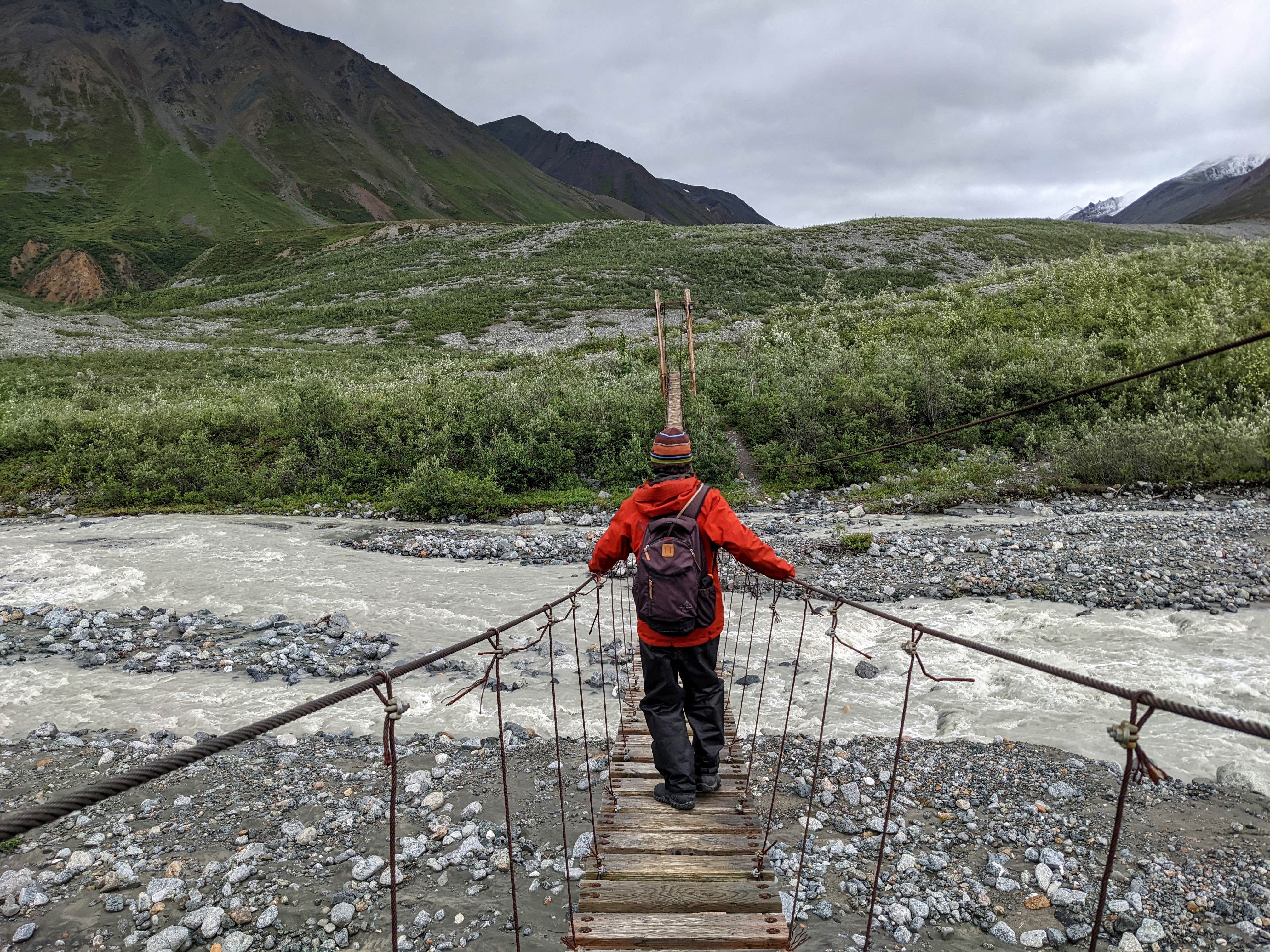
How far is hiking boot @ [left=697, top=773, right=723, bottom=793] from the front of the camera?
4188mm

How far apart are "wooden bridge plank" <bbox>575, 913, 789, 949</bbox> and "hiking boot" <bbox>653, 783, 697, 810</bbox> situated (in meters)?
0.81

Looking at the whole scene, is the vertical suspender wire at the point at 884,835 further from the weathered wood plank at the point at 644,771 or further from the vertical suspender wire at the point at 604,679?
the vertical suspender wire at the point at 604,679

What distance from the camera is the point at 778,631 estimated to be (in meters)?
8.19

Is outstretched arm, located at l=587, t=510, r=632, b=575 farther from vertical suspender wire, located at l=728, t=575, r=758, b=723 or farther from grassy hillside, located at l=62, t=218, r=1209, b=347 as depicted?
grassy hillside, located at l=62, t=218, r=1209, b=347

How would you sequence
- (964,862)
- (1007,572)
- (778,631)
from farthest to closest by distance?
(1007,572) < (778,631) < (964,862)

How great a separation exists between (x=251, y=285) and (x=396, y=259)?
1245 cm

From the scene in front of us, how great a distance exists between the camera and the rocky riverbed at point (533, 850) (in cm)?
359

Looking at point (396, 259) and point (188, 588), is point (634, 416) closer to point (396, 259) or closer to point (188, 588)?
point (188, 588)

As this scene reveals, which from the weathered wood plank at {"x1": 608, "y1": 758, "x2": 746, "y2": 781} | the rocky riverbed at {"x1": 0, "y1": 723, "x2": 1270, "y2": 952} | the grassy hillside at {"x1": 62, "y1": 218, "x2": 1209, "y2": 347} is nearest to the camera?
the rocky riverbed at {"x1": 0, "y1": 723, "x2": 1270, "y2": 952}

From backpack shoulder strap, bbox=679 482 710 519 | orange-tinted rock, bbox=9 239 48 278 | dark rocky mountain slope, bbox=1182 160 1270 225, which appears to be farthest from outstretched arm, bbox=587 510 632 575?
dark rocky mountain slope, bbox=1182 160 1270 225

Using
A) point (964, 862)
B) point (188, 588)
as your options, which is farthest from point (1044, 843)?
point (188, 588)

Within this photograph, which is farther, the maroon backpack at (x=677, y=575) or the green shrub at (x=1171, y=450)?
the green shrub at (x=1171, y=450)

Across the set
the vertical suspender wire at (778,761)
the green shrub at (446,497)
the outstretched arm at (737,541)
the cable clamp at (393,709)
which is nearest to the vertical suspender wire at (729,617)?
the vertical suspender wire at (778,761)

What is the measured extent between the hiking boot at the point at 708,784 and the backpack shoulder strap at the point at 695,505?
6.02ft
